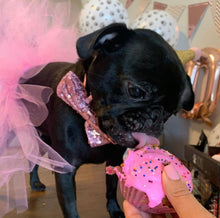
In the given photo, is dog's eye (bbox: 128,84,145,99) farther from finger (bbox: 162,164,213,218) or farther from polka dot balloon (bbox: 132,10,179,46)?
polka dot balloon (bbox: 132,10,179,46)

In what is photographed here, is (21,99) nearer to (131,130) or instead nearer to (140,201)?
(131,130)

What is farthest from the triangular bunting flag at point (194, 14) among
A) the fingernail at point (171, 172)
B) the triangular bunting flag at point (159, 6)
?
the fingernail at point (171, 172)

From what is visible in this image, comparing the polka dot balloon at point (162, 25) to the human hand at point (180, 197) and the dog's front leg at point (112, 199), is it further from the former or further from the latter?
the human hand at point (180, 197)

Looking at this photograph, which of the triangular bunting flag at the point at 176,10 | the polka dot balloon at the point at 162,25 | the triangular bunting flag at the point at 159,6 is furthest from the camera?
the triangular bunting flag at the point at 159,6

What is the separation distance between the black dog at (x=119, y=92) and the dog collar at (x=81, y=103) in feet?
0.06

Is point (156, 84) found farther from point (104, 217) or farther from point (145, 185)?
point (104, 217)

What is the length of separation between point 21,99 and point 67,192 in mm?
339

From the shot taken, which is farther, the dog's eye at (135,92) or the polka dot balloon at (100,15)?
the polka dot balloon at (100,15)

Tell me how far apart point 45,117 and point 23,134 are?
9cm

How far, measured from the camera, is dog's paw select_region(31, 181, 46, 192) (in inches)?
45.9

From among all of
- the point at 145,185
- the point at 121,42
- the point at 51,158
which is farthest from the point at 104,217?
the point at 121,42

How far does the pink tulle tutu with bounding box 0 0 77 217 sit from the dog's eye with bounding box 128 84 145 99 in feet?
0.92

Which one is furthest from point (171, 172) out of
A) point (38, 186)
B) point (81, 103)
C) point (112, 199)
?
point (38, 186)

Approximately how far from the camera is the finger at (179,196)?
51 centimetres
